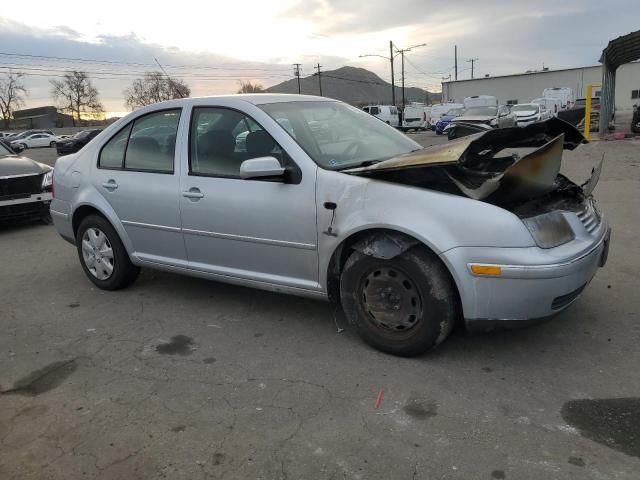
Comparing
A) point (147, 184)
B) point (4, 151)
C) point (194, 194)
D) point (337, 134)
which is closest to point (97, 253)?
point (147, 184)

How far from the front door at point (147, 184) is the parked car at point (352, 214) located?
13mm

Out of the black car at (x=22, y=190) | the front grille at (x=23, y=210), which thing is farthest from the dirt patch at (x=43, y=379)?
the front grille at (x=23, y=210)

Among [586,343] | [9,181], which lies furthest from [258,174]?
[9,181]

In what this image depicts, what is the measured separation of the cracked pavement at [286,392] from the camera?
2461 mm

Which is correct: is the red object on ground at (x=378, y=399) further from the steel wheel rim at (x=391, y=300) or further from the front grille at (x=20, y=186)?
the front grille at (x=20, y=186)

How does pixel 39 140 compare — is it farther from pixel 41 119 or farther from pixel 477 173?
pixel 477 173

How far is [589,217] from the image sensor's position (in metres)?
3.49


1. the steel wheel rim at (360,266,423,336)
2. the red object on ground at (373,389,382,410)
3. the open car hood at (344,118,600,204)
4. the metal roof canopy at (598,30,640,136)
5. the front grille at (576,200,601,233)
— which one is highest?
the metal roof canopy at (598,30,640,136)

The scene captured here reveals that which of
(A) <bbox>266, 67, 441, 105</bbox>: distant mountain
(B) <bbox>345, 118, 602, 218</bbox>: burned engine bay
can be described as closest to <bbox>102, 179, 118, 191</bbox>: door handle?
(B) <bbox>345, 118, 602, 218</bbox>: burned engine bay

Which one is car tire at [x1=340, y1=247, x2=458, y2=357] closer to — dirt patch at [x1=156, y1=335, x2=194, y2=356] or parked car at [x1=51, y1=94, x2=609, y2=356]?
parked car at [x1=51, y1=94, x2=609, y2=356]

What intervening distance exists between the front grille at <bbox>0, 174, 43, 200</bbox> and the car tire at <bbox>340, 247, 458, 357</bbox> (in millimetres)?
6277

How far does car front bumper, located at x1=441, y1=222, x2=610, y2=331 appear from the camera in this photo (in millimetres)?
2910

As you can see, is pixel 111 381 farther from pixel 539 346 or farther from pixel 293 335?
pixel 539 346

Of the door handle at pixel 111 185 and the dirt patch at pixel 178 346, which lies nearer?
the dirt patch at pixel 178 346
